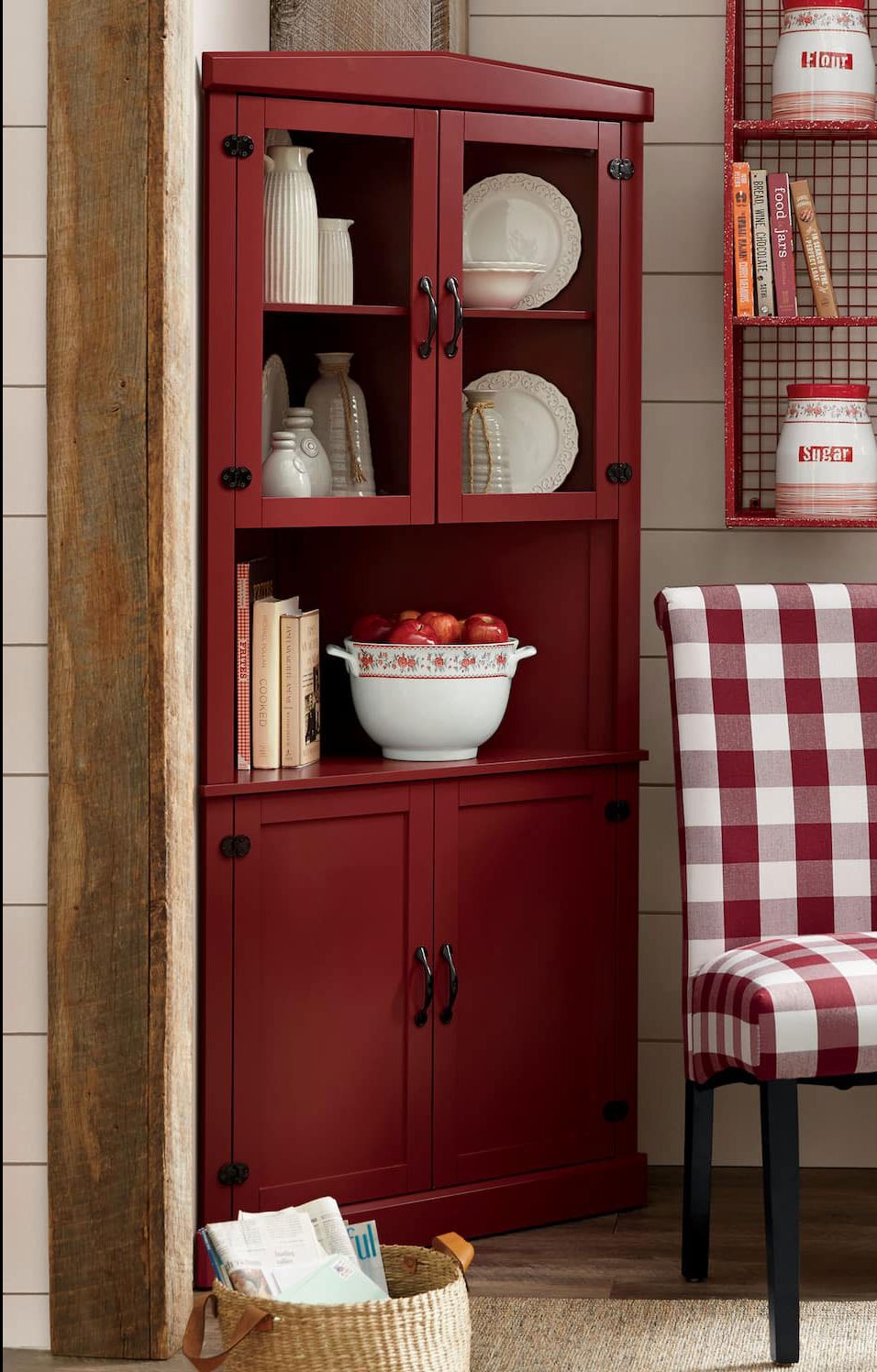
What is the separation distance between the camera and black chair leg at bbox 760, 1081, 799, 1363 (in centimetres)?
217

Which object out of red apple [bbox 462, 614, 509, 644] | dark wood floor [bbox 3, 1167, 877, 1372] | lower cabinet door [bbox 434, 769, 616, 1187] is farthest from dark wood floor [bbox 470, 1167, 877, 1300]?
red apple [bbox 462, 614, 509, 644]

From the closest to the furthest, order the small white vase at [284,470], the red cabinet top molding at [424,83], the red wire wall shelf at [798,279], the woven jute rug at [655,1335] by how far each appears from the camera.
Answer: the woven jute rug at [655,1335], the red cabinet top molding at [424,83], the small white vase at [284,470], the red wire wall shelf at [798,279]

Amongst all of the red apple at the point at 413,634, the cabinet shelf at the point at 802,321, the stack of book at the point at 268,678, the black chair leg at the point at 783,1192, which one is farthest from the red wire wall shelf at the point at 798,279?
the black chair leg at the point at 783,1192

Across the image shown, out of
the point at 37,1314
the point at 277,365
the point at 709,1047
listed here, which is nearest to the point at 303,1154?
the point at 37,1314

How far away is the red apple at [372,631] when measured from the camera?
2.63 m

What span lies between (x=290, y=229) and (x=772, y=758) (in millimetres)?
1101

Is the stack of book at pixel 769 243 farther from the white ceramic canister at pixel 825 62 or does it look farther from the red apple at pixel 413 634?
the red apple at pixel 413 634

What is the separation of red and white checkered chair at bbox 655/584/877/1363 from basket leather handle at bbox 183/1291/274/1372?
759 millimetres

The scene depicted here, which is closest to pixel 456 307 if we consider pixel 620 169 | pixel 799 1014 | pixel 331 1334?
pixel 620 169

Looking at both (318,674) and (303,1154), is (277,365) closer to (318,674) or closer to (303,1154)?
(318,674)

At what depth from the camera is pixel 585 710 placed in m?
2.75

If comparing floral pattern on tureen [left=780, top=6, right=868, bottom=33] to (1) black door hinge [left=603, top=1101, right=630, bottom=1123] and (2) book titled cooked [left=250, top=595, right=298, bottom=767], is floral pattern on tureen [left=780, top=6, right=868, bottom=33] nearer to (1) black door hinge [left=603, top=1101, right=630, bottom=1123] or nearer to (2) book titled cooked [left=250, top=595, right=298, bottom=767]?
(2) book titled cooked [left=250, top=595, right=298, bottom=767]

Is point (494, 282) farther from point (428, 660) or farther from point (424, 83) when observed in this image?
point (428, 660)

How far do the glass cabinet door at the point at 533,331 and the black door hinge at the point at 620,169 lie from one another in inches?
0.5
